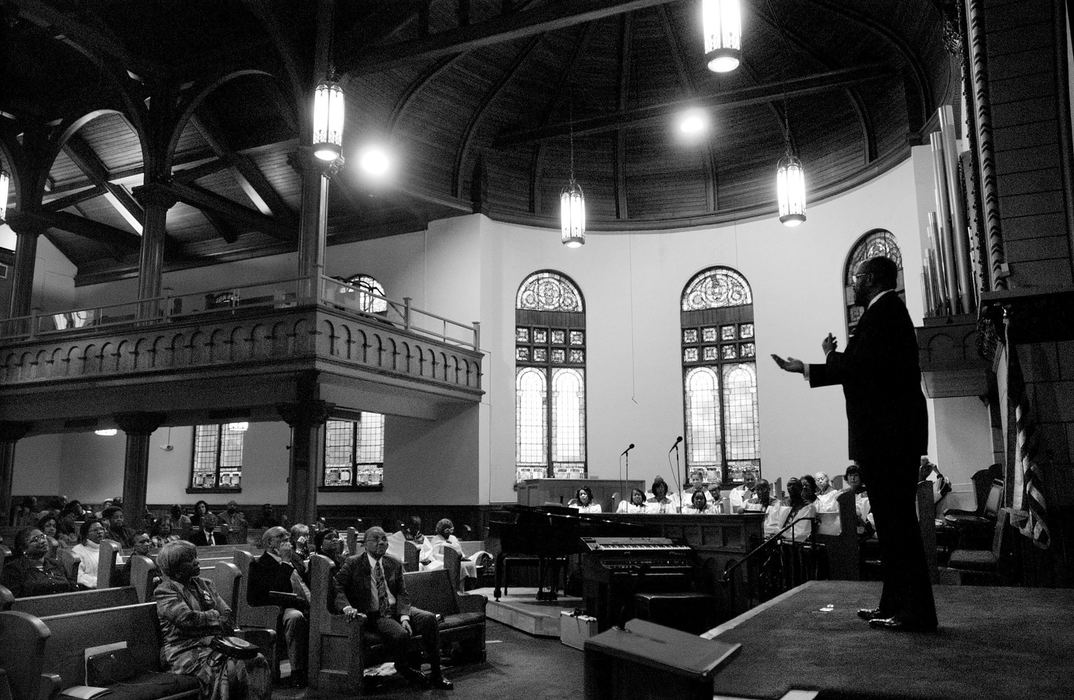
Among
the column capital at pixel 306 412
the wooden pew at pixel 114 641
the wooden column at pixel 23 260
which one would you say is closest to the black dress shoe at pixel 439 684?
the wooden pew at pixel 114 641

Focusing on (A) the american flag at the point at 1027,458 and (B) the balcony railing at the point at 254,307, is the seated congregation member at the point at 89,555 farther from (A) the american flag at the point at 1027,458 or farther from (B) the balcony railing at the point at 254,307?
(A) the american flag at the point at 1027,458

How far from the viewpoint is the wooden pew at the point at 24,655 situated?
392 centimetres

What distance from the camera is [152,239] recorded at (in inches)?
591

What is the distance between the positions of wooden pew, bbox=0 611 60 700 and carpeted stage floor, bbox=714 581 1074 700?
312 cm

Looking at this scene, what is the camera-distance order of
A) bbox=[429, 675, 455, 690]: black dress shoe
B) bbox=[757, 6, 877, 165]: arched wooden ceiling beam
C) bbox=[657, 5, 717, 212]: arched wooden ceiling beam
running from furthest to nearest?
bbox=[657, 5, 717, 212]: arched wooden ceiling beam → bbox=[757, 6, 877, 165]: arched wooden ceiling beam → bbox=[429, 675, 455, 690]: black dress shoe

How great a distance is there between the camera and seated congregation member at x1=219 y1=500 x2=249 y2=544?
580 inches

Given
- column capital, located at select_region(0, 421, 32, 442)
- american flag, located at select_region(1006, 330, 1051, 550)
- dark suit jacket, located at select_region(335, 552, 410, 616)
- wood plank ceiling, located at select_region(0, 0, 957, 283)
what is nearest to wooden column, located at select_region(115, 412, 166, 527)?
column capital, located at select_region(0, 421, 32, 442)

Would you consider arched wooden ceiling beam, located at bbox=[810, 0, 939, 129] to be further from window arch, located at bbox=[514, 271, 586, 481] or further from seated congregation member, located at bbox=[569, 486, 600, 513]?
seated congregation member, located at bbox=[569, 486, 600, 513]

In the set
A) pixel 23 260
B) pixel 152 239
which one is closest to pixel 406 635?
pixel 152 239

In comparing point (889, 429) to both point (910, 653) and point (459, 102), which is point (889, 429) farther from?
point (459, 102)

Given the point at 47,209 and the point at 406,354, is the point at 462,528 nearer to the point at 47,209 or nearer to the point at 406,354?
the point at 406,354

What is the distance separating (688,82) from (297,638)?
1208 centimetres

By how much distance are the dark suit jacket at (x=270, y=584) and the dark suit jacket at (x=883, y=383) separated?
518 centimetres

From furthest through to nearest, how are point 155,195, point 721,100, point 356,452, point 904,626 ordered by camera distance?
point 356,452
point 155,195
point 721,100
point 904,626
